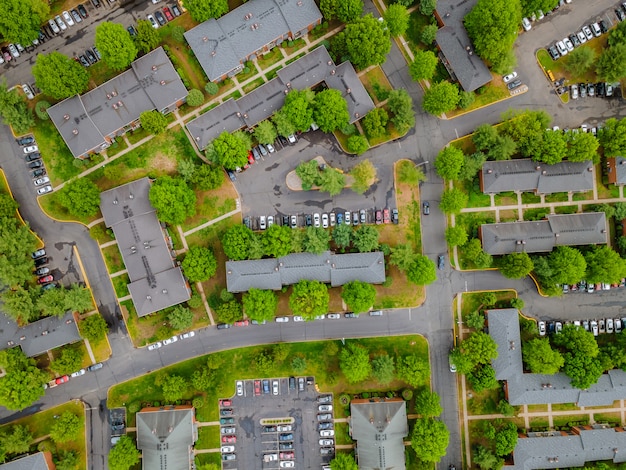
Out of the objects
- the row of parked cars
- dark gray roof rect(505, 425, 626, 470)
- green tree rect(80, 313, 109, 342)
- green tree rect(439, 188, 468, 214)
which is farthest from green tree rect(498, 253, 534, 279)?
green tree rect(80, 313, 109, 342)

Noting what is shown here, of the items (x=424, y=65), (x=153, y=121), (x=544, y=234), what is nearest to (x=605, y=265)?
(x=544, y=234)

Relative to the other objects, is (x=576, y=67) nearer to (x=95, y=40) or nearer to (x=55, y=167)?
(x=95, y=40)

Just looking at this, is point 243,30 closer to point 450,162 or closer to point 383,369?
point 450,162

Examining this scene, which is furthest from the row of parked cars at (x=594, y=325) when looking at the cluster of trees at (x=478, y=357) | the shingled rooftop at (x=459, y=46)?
the shingled rooftop at (x=459, y=46)

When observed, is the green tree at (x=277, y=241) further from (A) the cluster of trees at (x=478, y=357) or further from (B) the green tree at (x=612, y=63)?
(B) the green tree at (x=612, y=63)

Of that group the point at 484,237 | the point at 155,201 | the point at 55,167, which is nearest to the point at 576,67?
the point at 484,237

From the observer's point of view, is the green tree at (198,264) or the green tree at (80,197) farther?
the green tree at (198,264)
